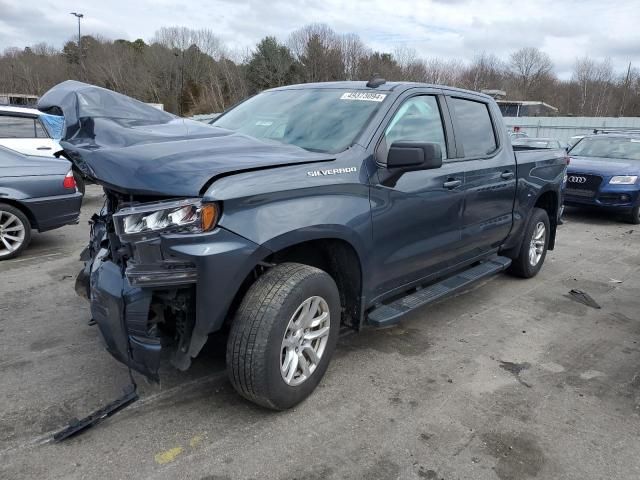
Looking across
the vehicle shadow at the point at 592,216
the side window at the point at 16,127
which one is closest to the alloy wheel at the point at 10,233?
the side window at the point at 16,127

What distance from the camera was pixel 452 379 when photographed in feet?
11.6

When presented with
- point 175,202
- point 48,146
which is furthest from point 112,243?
point 48,146

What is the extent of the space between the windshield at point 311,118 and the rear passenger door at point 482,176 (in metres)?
0.97

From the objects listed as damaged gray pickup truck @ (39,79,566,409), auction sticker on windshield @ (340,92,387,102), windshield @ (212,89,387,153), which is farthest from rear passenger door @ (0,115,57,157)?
auction sticker on windshield @ (340,92,387,102)

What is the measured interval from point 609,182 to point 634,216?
2.93 feet

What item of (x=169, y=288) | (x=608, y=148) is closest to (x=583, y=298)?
(x=169, y=288)

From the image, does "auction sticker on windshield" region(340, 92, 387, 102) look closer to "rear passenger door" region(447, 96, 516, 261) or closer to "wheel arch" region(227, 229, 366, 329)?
"rear passenger door" region(447, 96, 516, 261)

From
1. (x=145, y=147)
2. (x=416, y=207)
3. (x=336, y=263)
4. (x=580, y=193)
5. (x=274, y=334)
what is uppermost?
(x=145, y=147)

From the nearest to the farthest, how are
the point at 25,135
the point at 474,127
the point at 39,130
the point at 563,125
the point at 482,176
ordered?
the point at 482,176 → the point at 474,127 → the point at 25,135 → the point at 39,130 → the point at 563,125

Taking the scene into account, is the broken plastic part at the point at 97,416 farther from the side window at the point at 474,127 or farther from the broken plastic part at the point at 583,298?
the broken plastic part at the point at 583,298

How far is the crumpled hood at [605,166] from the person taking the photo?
9.80 metres

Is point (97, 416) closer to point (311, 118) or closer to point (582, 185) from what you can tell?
point (311, 118)

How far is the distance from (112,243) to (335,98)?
1900mm

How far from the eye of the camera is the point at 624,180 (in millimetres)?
9727
